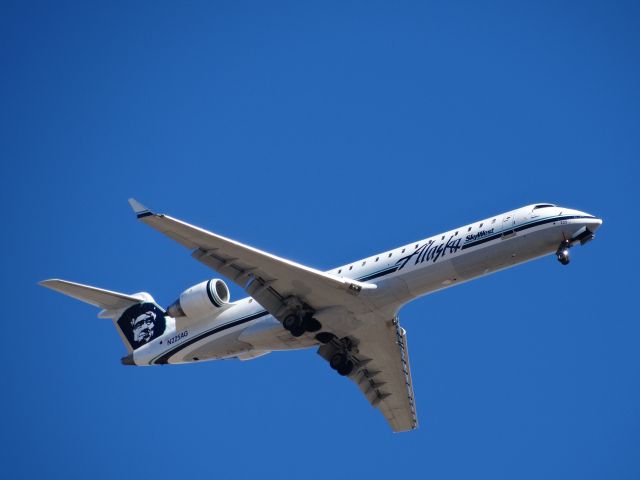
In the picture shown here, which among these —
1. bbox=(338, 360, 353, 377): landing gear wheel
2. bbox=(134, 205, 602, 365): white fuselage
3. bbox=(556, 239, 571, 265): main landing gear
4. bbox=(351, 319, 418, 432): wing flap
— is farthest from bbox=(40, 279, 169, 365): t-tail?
bbox=(556, 239, 571, 265): main landing gear

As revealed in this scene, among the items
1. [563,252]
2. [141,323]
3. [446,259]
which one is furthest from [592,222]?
[141,323]

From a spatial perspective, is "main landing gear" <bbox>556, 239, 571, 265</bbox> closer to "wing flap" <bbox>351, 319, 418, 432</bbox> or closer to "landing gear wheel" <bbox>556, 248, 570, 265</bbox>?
"landing gear wheel" <bbox>556, 248, 570, 265</bbox>

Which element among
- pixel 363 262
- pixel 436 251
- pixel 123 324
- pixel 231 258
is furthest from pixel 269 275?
pixel 123 324

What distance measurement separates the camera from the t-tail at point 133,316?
29.6 meters

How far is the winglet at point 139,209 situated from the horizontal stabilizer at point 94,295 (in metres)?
4.22

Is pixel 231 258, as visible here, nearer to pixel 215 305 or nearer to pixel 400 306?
pixel 215 305

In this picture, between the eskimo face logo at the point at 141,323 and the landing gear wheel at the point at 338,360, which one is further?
the eskimo face logo at the point at 141,323

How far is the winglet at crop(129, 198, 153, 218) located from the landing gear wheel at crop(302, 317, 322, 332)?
5.85 meters

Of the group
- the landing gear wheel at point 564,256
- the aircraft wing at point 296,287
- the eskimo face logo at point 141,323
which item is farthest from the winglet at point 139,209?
the landing gear wheel at point 564,256

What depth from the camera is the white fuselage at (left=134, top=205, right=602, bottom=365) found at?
2470 centimetres

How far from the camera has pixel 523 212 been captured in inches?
987

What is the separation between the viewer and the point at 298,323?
2583 centimetres

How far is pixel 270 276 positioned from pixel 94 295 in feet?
21.5

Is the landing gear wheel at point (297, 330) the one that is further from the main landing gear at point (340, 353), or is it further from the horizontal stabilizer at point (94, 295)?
the horizontal stabilizer at point (94, 295)
